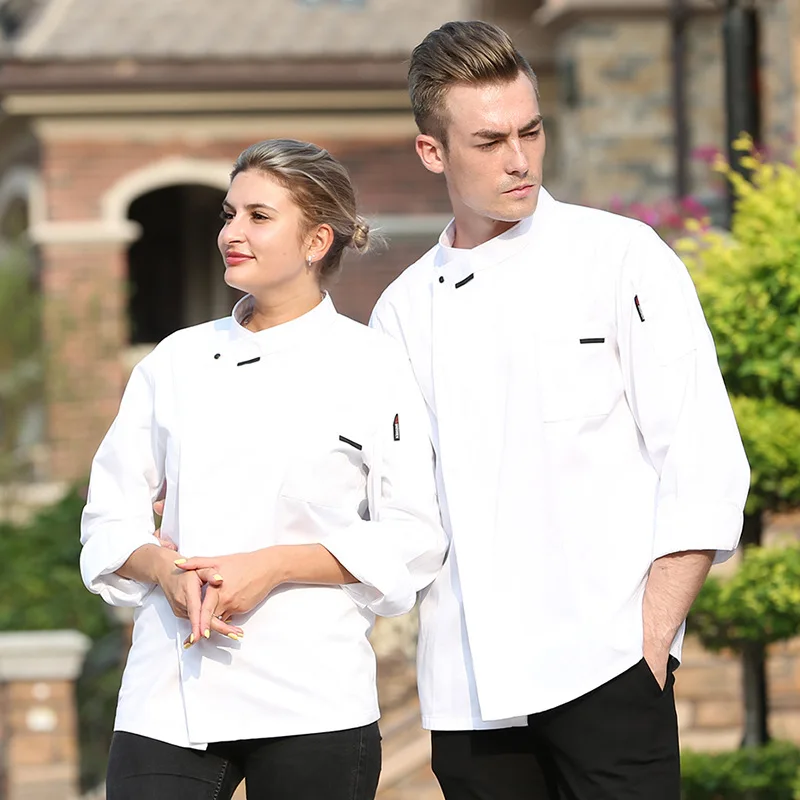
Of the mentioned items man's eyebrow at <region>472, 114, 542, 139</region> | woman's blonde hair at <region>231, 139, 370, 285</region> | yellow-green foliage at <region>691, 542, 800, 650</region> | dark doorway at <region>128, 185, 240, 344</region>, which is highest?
dark doorway at <region>128, 185, 240, 344</region>

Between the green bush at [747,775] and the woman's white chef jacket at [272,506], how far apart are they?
3523 mm

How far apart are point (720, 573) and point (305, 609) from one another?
440 cm

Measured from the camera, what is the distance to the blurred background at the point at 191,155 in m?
9.98

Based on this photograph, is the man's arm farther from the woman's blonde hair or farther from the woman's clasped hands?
the woman's blonde hair

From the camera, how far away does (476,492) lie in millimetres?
3049

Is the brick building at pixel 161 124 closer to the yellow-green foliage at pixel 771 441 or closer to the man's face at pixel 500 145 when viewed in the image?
the yellow-green foliage at pixel 771 441

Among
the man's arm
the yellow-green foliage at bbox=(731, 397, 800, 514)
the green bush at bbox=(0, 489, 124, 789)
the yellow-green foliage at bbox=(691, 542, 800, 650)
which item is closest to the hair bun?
the man's arm

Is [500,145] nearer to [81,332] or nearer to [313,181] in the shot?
[313,181]

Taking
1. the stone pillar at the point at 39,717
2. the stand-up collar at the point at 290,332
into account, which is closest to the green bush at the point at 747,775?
the stone pillar at the point at 39,717

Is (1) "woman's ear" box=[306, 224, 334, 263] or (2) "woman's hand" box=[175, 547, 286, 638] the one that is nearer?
(2) "woman's hand" box=[175, 547, 286, 638]

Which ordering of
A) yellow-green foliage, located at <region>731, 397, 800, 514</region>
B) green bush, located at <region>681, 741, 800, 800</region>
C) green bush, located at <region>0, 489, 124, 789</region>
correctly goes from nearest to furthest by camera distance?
yellow-green foliage, located at <region>731, 397, 800, 514</region>
green bush, located at <region>681, 741, 800, 800</region>
green bush, located at <region>0, 489, 124, 789</region>

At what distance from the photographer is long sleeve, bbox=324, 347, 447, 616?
303cm

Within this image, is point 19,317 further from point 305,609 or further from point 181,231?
point 305,609

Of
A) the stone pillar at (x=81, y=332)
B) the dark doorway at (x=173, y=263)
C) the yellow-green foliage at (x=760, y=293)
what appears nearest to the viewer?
the yellow-green foliage at (x=760, y=293)
